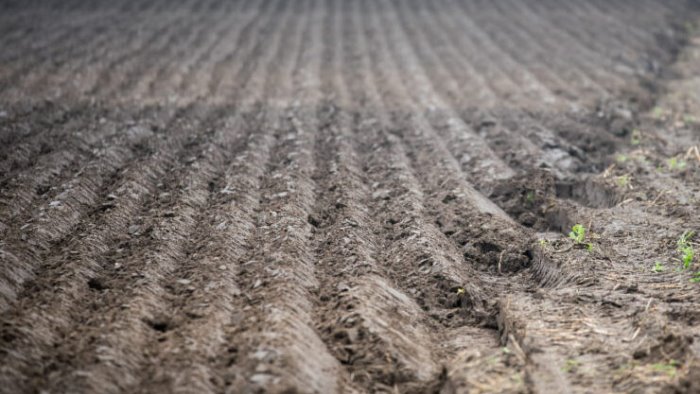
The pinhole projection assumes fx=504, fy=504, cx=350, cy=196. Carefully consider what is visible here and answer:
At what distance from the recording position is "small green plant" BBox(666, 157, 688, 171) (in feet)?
16.1

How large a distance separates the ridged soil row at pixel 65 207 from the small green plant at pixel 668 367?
344 cm

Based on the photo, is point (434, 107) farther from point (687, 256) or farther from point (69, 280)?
point (69, 280)

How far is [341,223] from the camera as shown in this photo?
393 centimetres

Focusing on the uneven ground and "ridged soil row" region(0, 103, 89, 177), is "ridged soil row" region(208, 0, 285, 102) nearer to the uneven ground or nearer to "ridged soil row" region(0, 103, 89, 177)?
the uneven ground

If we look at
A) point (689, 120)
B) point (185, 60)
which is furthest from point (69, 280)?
point (689, 120)

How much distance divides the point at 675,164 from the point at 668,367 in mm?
3262

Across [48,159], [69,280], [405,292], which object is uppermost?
[48,159]

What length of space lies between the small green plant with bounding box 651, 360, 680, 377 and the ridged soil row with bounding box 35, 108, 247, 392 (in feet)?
8.16

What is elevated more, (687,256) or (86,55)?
(86,55)

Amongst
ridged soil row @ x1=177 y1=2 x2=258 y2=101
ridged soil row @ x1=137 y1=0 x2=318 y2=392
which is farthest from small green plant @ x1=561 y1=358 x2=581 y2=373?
ridged soil row @ x1=177 y1=2 x2=258 y2=101

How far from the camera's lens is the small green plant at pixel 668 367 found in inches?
94.2

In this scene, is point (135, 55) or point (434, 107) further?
point (135, 55)

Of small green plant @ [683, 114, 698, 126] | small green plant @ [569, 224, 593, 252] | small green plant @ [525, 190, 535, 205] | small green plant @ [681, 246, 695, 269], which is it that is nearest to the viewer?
small green plant @ [681, 246, 695, 269]

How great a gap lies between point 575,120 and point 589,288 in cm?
380
